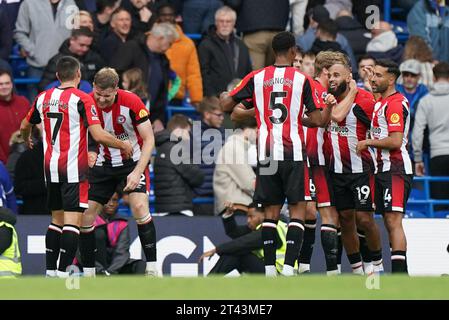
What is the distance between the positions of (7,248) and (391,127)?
4.35 metres

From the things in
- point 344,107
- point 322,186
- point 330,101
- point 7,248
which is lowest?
point 7,248

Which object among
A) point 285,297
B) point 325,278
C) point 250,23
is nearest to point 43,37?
point 250,23

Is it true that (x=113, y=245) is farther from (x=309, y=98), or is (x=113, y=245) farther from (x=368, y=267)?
(x=309, y=98)

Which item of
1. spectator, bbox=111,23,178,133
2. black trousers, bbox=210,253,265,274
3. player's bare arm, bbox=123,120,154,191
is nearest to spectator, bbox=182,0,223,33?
spectator, bbox=111,23,178,133

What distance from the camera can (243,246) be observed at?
53.5ft

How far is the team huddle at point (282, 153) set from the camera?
1388cm

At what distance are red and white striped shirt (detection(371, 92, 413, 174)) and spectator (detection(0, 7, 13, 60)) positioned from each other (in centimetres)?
736

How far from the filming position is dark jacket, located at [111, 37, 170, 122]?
19.3 m

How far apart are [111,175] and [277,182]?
6.25ft

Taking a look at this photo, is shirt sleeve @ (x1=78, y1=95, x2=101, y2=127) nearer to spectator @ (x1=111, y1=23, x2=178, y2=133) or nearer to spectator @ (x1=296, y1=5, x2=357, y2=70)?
spectator @ (x1=111, y1=23, x2=178, y2=133)

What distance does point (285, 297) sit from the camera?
10594mm

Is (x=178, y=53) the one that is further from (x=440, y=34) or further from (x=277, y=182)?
(x=277, y=182)

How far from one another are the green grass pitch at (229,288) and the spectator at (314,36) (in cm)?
831

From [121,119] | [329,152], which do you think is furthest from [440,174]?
[121,119]
